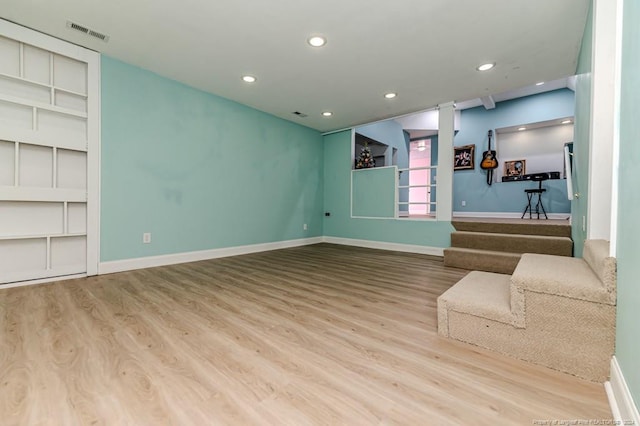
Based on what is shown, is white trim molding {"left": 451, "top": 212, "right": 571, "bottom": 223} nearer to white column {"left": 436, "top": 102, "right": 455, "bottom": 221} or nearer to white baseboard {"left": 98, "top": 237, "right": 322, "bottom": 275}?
white column {"left": 436, "top": 102, "right": 455, "bottom": 221}

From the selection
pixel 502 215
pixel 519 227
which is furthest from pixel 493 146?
pixel 519 227

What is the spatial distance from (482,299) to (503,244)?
2542 mm

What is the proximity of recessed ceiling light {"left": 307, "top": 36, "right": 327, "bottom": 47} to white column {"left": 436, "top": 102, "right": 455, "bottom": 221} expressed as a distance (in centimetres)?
258

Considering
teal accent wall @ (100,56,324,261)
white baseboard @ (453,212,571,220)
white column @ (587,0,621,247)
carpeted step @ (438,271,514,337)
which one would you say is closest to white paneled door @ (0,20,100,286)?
teal accent wall @ (100,56,324,261)

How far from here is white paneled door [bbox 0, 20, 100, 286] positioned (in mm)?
2582

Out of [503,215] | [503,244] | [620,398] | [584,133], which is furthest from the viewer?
[503,215]

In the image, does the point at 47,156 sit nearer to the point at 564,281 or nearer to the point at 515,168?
the point at 564,281

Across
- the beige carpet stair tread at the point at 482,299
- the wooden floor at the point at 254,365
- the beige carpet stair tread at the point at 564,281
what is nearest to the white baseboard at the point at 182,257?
the wooden floor at the point at 254,365

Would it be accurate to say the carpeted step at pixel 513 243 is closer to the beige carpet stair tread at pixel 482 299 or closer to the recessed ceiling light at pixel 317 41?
the beige carpet stair tread at pixel 482 299

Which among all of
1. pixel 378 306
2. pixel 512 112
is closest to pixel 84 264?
pixel 378 306

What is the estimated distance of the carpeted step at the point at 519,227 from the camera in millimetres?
3559

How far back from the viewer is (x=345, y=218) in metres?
5.69

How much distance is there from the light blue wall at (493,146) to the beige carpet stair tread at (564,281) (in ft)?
17.5

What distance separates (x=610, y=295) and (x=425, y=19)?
8.08 feet
